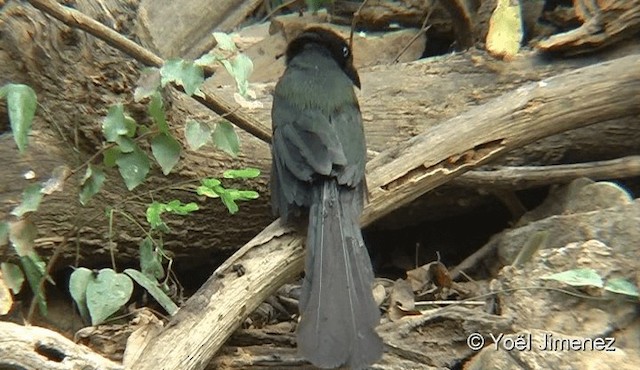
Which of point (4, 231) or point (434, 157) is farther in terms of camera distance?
point (434, 157)

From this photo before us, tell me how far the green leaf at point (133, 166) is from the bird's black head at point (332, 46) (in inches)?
39.2

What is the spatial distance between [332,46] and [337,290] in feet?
4.34

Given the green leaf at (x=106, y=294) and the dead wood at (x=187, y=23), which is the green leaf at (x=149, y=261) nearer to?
the green leaf at (x=106, y=294)

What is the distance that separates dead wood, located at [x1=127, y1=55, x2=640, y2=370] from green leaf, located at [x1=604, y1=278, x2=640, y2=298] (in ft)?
2.75

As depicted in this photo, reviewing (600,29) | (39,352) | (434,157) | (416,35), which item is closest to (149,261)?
(39,352)

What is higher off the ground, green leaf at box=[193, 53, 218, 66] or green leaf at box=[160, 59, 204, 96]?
green leaf at box=[193, 53, 218, 66]

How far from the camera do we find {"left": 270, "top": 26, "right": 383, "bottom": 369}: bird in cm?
288

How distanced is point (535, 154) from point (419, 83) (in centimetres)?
53

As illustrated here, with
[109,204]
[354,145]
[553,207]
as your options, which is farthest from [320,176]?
[553,207]

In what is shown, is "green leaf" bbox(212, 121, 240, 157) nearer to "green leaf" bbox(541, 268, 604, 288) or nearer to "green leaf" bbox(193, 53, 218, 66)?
"green leaf" bbox(193, 53, 218, 66)

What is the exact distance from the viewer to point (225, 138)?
339 cm

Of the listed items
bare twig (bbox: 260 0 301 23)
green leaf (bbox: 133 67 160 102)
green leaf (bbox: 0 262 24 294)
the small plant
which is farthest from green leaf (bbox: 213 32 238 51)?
bare twig (bbox: 260 0 301 23)

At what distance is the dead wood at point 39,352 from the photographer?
2568 mm

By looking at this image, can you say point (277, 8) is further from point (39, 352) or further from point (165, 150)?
point (39, 352)
